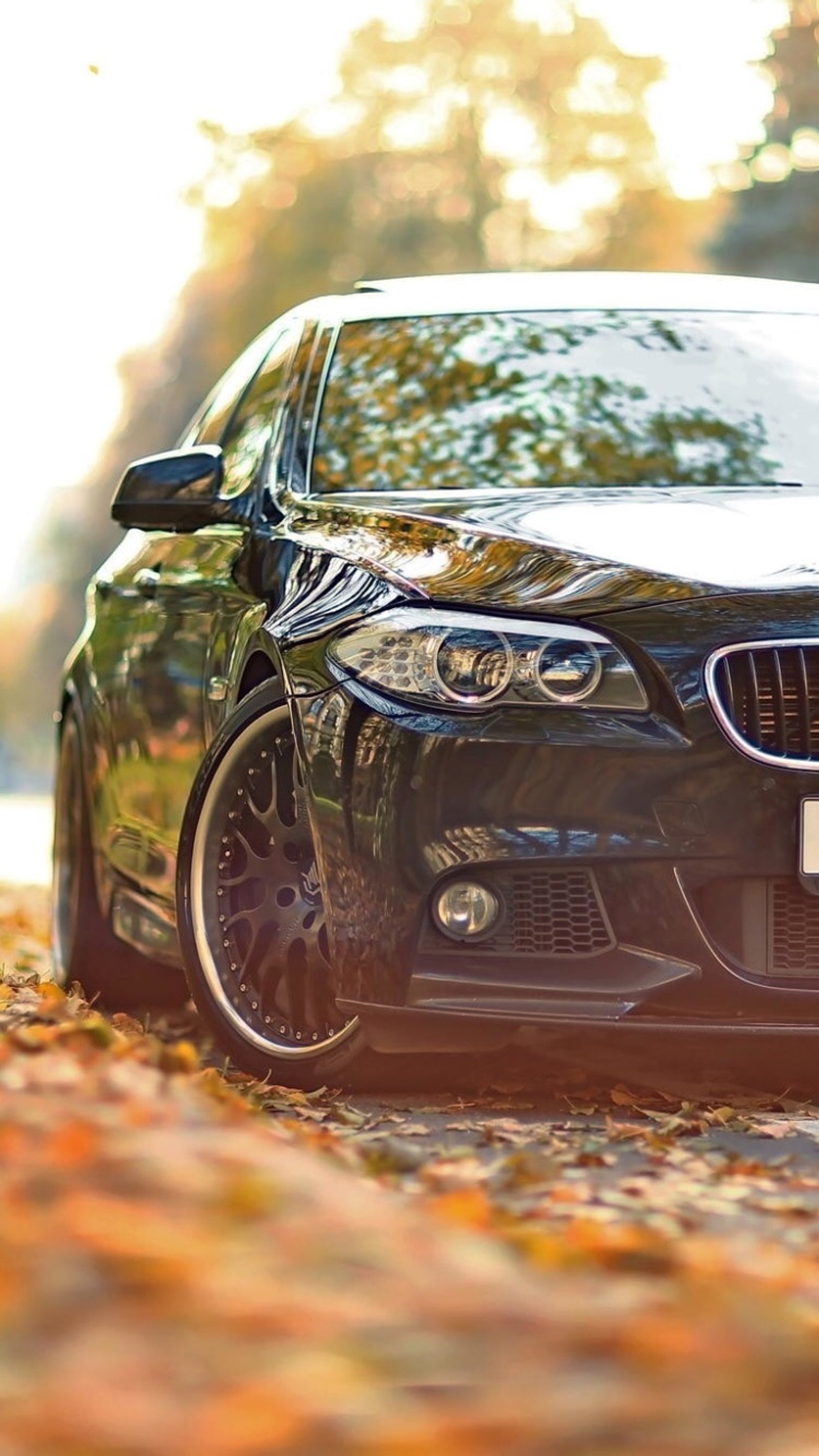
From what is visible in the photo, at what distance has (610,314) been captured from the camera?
6.90 metres

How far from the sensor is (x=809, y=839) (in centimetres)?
518

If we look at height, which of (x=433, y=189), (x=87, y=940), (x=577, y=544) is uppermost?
(x=433, y=189)

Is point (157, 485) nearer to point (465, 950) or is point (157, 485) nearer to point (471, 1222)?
point (465, 950)

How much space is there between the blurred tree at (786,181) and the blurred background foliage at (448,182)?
0.05 meters

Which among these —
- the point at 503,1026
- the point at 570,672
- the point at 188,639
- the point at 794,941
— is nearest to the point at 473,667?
the point at 570,672

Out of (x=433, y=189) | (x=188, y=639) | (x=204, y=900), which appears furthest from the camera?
(x=433, y=189)

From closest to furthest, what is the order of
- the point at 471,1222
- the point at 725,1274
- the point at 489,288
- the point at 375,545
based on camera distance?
the point at 725,1274, the point at 471,1222, the point at 375,545, the point at 489,288

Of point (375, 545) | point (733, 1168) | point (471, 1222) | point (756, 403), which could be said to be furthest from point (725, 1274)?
point (756, 403)

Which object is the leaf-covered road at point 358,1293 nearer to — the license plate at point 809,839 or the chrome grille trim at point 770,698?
the license plate at point 809,839

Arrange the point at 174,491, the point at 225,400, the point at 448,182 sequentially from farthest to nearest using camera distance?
the point at 448,182 → the point at 225,400 → the point at 174,491

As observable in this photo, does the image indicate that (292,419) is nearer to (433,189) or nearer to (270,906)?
(270,906)

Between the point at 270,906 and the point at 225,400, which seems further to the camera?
the point at 225,400

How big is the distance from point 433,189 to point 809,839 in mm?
40558

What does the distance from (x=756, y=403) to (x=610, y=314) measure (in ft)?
1.64
